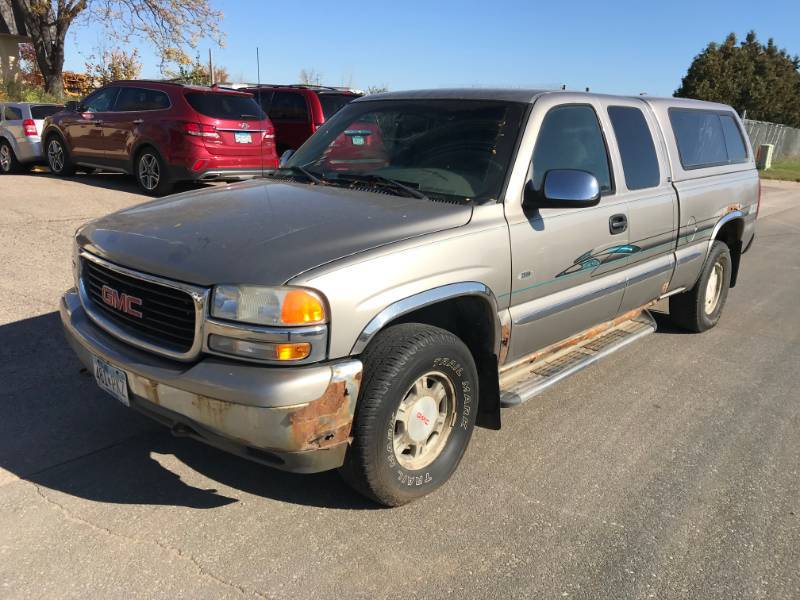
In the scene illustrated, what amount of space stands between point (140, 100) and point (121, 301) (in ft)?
28.6

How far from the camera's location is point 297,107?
13062 mm

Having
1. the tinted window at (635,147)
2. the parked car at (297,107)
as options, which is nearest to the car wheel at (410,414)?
the tinted window at (635,147)

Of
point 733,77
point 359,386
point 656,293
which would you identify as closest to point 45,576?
point 359,386

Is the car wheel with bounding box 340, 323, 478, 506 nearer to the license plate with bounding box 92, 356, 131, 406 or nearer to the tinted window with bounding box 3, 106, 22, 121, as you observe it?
the license plate with bounding box 92, 356, 131, 406

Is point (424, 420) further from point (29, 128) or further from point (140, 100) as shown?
point (29, 128)

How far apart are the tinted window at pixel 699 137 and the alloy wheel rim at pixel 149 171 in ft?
25.3

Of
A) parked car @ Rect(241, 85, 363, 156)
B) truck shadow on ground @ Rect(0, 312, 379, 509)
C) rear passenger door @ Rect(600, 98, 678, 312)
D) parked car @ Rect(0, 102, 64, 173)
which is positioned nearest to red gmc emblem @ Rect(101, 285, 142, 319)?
truck shadow on ground @ Rect(0, 312, 379, 509)

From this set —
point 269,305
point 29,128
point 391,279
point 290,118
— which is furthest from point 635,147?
point 29,128

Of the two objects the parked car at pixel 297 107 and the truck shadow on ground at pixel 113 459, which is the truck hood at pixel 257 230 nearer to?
the truck shadow on ground at pixel 113 459

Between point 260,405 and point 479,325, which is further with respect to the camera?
point 479,325

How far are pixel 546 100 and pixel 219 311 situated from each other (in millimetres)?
2303

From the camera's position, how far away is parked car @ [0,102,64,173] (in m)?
13.0

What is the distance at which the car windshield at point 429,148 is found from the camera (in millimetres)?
3795

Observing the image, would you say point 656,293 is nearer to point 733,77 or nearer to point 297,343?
point 297,343
